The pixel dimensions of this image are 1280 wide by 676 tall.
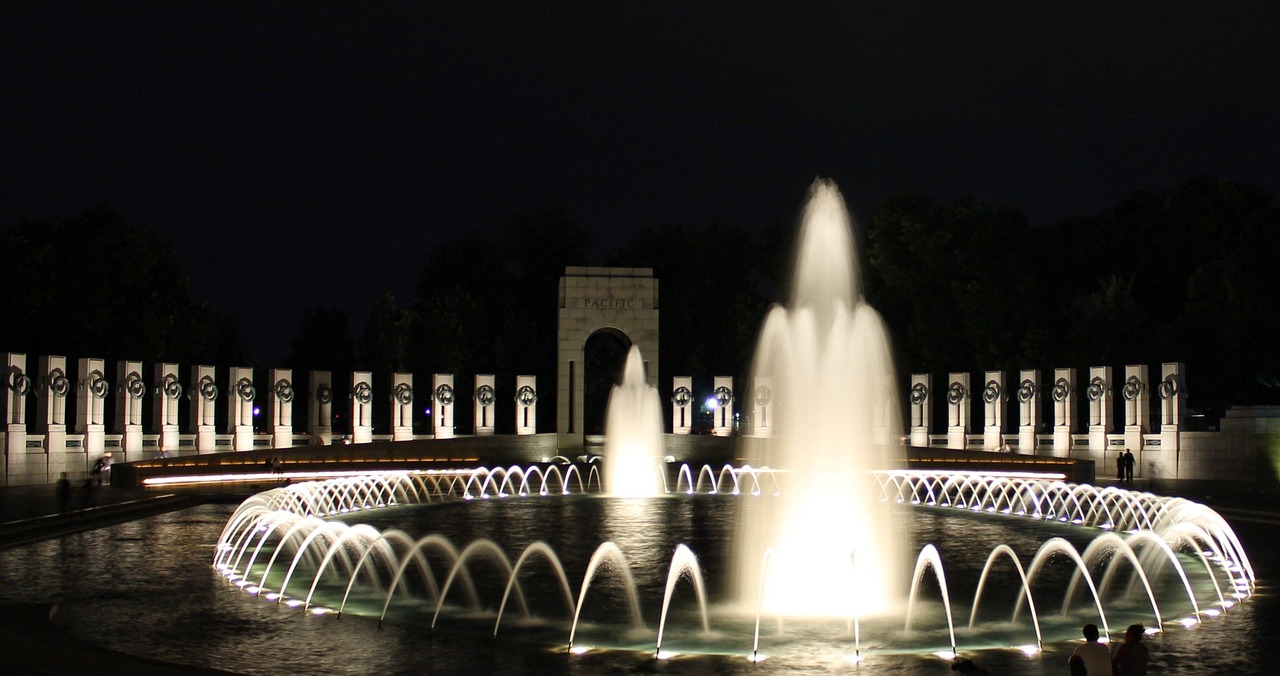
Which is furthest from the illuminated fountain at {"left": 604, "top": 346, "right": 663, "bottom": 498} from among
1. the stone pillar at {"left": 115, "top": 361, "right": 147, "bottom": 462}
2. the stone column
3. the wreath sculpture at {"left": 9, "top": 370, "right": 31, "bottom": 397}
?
the wreath sculpture at {"left": 9, "top": 370, "right": 31, "bottom": 397}

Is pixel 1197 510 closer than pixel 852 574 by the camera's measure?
No

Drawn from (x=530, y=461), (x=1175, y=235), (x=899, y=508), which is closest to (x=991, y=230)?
(x=1175, y=235)

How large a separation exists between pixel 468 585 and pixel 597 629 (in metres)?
3.36

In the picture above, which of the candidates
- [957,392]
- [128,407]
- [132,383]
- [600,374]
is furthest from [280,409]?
[957,392]

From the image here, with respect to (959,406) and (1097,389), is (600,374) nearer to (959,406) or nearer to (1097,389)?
(959,406)

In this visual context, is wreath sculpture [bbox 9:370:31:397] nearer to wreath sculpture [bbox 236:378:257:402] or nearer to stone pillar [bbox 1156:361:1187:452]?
wreath sculpture [bbox 236:378:257:402]

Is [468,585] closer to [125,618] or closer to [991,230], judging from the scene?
[125,618]

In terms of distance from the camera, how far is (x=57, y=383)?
39719mm

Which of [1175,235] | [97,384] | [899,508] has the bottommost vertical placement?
[899,508]

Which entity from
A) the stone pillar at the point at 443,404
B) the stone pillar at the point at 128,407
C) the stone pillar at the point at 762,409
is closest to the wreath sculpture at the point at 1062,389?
the stone pillar at the point at 762,409

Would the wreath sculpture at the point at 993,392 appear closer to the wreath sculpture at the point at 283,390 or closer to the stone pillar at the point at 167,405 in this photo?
the wreath sculpture at the point at 283,390

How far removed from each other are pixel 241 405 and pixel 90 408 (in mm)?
6134

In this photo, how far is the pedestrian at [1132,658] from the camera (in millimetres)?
9203

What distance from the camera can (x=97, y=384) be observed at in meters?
40.8
